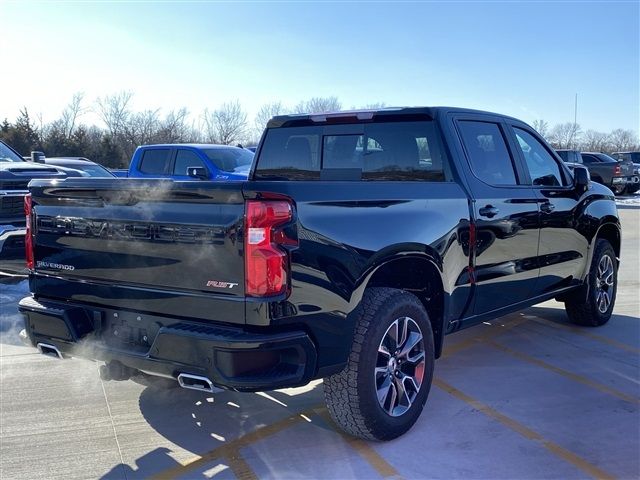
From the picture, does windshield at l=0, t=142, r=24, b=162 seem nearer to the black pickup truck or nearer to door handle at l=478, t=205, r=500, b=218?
the black pickup truck

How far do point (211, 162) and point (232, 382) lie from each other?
925cm

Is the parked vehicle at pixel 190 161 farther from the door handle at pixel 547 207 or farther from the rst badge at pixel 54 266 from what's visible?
the rst badge at pixel 54 266

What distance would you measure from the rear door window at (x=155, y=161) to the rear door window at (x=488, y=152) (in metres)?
8.74

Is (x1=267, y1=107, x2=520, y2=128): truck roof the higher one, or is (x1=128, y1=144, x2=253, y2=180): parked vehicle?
(x1=267, y1=107, x2=520, y2=128): truck roof

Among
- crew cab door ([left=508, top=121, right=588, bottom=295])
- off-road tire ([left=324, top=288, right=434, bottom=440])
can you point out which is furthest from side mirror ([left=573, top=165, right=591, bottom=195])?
off-road tire ([left=324, top=288, right=434, bottom=440])

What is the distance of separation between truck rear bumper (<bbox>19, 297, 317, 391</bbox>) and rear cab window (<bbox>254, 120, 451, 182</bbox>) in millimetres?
1812

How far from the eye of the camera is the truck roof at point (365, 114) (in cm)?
437

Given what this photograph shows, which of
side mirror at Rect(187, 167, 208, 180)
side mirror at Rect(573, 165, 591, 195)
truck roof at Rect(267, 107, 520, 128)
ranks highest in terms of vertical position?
truck roof at Rect(267, 107, 520, 128)

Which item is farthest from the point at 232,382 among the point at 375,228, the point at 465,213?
the point at 465,213

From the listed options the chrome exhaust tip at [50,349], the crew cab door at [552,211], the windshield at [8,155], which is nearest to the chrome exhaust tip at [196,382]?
the chrome exhaust tip at [50,349]

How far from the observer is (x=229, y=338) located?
9.52ft

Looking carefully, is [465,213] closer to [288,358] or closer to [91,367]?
[288,358]

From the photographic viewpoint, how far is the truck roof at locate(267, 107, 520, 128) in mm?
4367

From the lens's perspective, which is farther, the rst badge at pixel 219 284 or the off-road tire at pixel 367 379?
the off-road tire at pixel 367 379
